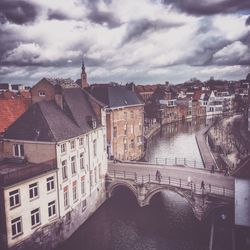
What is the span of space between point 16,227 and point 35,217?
1952 millimetres

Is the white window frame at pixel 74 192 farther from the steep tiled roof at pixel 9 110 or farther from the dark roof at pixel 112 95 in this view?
the dark roof at pixel 112 95

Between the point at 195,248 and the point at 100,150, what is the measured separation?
15056 mm

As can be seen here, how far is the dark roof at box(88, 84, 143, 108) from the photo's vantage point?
43969 mm

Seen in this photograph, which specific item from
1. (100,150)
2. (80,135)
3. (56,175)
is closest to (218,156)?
(100,150)

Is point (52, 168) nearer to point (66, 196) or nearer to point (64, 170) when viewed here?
point (64, 170)

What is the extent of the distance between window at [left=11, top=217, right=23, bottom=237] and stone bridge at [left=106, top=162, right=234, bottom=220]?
13.2 m

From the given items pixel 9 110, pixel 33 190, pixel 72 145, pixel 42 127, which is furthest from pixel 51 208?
pixel 9 110

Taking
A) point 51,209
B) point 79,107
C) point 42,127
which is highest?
point 79,107

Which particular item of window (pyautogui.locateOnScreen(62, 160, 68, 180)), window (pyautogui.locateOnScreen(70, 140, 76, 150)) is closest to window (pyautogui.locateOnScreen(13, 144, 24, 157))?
window (pyautogui.locateOnScreen(62, 160, 68, 180))

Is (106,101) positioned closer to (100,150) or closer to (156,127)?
(100,150)

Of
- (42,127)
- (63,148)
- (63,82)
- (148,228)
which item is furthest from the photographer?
(63,82)

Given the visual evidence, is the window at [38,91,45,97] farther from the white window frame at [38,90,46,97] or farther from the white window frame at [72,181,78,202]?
the white window frame at [72,181,78,202]

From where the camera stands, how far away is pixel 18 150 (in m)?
27.5

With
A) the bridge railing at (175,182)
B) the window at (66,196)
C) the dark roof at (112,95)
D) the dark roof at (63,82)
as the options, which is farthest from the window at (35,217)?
the dark roof at (112,95)
